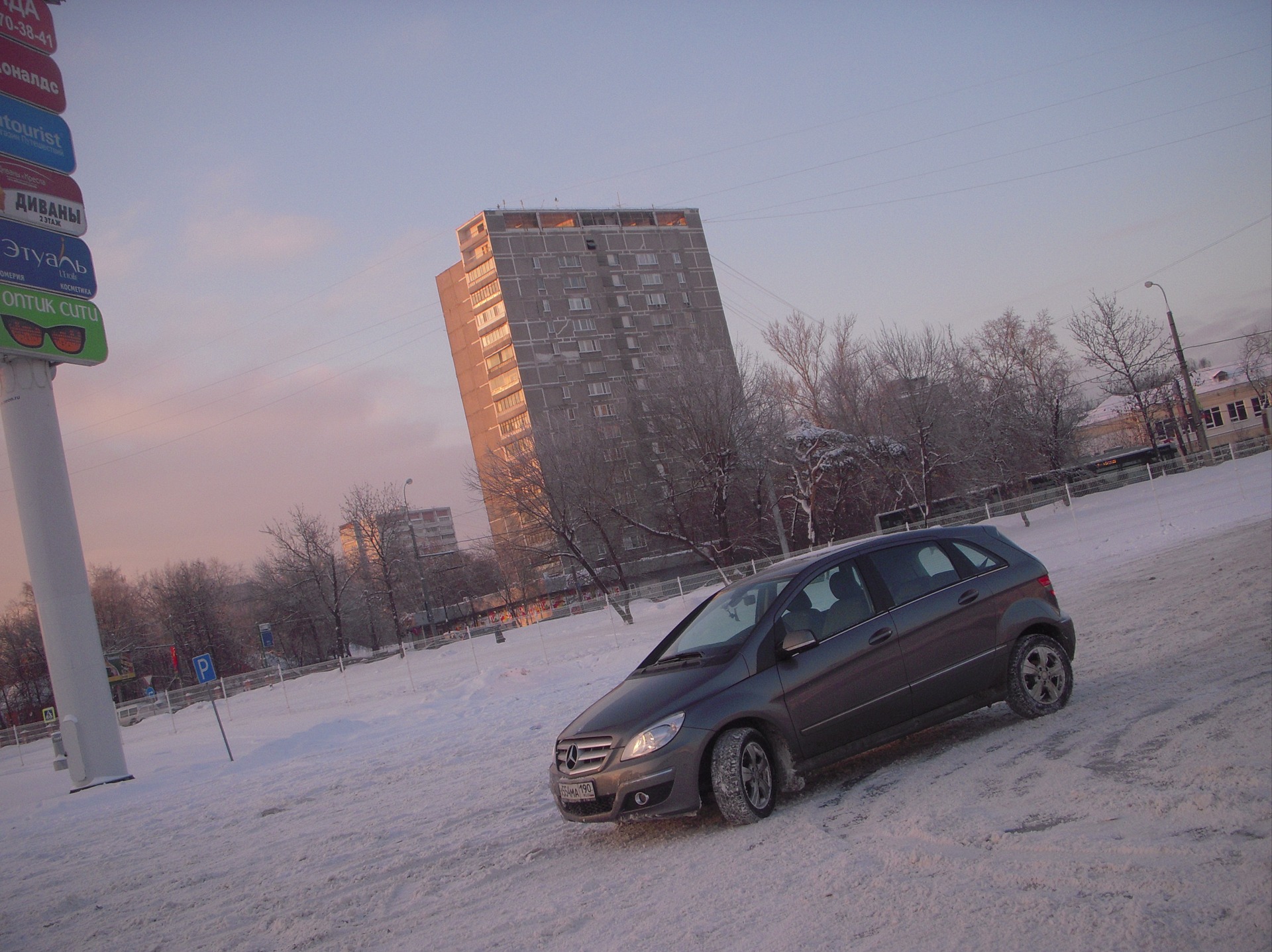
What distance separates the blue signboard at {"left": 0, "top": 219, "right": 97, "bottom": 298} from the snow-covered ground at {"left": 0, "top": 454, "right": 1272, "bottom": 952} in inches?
391

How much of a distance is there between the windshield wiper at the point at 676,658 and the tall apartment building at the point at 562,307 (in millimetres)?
71488

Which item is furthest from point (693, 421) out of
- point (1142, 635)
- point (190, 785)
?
point (1142, 635)

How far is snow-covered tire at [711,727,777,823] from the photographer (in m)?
5.79

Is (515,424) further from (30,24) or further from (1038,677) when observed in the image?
(1038,677)

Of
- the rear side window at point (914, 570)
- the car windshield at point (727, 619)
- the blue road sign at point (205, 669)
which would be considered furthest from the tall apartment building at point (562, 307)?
the rear side window at point (914, 570)

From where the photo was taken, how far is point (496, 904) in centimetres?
525

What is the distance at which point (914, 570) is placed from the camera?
23.1ft

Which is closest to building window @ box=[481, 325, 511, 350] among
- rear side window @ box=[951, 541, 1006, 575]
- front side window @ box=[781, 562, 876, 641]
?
rear side window @ box=[951, 541, 1006, 575]

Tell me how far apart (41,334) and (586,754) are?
16191 mm

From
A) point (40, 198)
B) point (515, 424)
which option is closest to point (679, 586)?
point (40, 198)

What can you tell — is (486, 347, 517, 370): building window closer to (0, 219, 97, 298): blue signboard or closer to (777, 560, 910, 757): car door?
(0, 219, 97, 298): blue signboard

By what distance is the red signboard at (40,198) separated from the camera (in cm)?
1675

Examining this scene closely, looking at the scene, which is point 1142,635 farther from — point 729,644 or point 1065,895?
point 1065,895

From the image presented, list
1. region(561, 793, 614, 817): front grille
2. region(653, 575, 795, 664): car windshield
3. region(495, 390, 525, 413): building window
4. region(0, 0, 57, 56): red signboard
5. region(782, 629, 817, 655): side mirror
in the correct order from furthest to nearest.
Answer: region(495, 390, 525, 413): building window < region(0, 0, 57, 56): red signboard < region(653, 575, 795, 664): car windshield < region(782, 629, 817, 655): side mirror < region(561, 793, 614, 817): front grille
